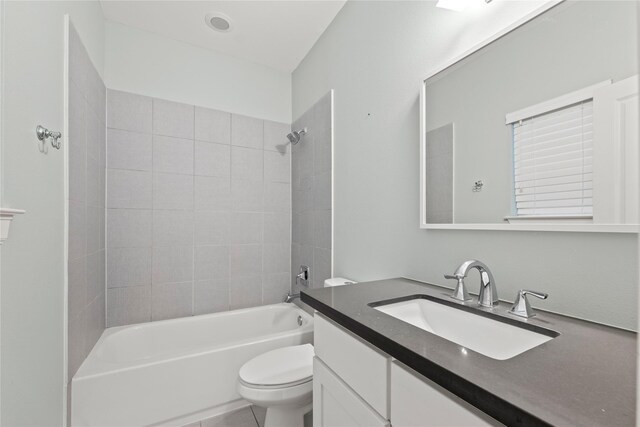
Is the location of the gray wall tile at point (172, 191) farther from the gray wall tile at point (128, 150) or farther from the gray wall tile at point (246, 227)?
the gray wall tile at point (246, 227)

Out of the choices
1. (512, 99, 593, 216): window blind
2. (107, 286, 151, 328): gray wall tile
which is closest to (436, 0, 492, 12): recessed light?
(512, 99, 593, 216): window blind

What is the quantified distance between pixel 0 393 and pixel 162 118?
6.15 feet

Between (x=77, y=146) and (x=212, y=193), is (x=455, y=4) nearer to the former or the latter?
(x=77, y=146)

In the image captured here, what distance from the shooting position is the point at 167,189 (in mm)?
2129

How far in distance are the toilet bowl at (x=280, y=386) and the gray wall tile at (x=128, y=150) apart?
1.65 metres

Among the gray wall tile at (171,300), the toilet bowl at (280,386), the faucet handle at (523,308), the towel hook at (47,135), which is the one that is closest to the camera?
the faucet handle at (523,308)

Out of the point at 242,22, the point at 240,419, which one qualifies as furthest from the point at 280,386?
the point at 242,22

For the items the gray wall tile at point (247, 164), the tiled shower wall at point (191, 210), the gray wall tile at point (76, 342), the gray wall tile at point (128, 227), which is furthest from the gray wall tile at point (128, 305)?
the gray wall tile at point (247, 164)

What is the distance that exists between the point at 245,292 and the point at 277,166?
1.17 m

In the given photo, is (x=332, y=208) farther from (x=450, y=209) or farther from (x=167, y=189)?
(x=167, y=189)

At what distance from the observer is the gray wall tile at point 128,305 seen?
195 centimetres

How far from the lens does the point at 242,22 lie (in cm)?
197

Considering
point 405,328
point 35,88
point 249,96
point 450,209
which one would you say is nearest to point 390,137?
point 450,209

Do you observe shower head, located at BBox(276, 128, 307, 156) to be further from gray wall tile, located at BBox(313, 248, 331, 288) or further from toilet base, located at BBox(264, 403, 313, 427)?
toilet base, located at BBox(264, 403, 313, 427)
